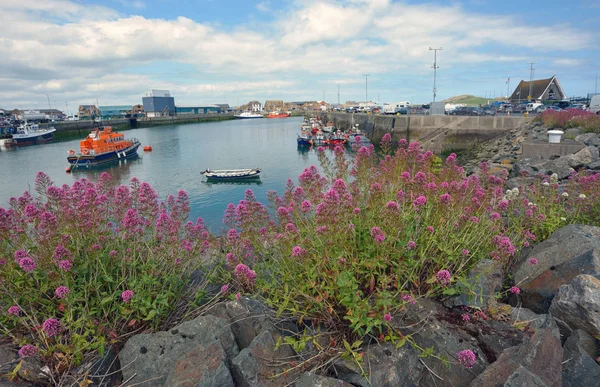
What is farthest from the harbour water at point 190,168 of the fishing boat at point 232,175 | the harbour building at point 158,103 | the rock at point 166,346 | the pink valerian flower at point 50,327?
the harbour building at point 158,103

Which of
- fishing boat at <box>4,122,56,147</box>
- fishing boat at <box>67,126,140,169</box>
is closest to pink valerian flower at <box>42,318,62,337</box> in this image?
fishing boat at <box>67,126,140,169</box>

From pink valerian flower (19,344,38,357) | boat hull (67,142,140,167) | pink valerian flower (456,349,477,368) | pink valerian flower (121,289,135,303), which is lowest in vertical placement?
boat hull (67,142,140,167)

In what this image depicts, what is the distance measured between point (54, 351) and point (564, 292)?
5646mm

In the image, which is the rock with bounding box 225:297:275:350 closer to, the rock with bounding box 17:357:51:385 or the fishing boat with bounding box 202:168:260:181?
the rock with bounding box 17:357:51:385

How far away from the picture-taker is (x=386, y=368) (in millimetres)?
3180

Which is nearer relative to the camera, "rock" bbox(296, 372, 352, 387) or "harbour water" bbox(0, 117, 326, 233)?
"rock" bbox(296, 372, 352, 387)

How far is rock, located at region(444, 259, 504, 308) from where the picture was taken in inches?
155

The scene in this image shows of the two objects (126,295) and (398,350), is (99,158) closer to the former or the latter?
(126,295)

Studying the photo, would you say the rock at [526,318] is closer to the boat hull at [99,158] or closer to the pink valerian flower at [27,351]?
the pink valerian flower at [27,351]

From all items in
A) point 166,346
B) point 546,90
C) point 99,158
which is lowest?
point 99,158

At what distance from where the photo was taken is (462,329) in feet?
12.3

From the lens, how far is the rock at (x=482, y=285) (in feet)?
12.9

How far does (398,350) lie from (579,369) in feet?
5.94

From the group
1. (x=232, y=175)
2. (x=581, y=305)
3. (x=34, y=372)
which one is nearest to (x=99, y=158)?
(x=232, y=175)
